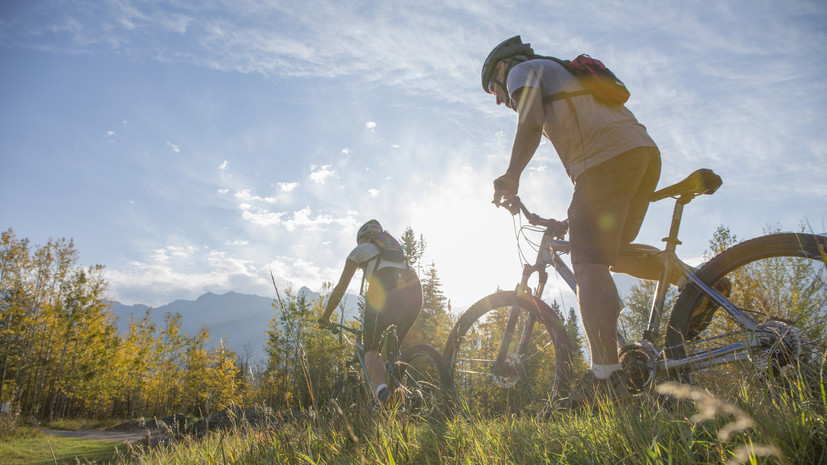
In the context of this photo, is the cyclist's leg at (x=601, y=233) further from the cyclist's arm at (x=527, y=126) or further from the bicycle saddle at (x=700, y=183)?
the cyclist's arm at (x=527, y=126)

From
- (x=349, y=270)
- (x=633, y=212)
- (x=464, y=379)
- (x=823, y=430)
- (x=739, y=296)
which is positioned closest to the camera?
(x=823, y=430)

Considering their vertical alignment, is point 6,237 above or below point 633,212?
above

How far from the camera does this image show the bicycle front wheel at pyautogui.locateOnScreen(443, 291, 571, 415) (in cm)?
302

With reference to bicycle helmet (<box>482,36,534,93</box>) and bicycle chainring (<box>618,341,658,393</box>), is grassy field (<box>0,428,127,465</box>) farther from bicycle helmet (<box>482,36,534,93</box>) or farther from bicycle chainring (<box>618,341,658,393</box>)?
bicycle helmet (<box>482,36,534,93</box>)

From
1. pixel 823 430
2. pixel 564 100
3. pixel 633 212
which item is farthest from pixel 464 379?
pixel 823 430

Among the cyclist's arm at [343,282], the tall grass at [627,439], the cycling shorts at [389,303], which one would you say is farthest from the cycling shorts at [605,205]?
the cyclist's arm at [343,282]

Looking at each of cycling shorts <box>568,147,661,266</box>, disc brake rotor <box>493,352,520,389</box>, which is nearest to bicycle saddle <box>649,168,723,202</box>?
cycling shorts <box>568,147,661,266</box>

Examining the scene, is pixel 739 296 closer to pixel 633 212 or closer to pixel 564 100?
pixel 633 212

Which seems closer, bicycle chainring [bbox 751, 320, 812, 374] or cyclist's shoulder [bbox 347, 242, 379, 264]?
bicycle chainring [bbox 751, 320, 812, 374]

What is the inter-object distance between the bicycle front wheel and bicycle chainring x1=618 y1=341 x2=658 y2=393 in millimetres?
476

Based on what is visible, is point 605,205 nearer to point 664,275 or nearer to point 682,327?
point 664,275

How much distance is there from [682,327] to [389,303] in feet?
9.18

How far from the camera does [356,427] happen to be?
1.88 meters

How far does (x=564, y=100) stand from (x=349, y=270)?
3.07 m
